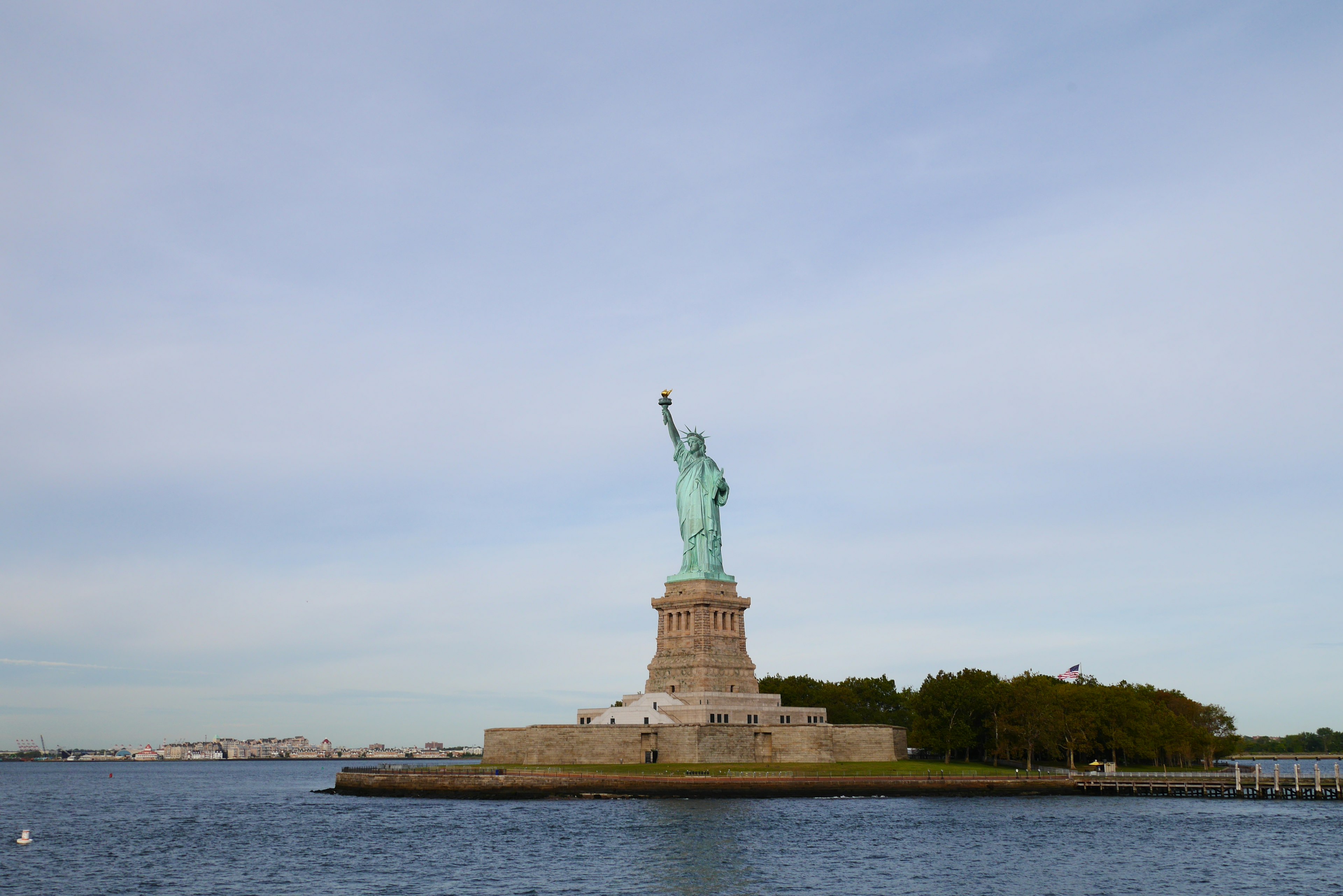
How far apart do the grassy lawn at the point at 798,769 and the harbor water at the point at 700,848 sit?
3.63 m

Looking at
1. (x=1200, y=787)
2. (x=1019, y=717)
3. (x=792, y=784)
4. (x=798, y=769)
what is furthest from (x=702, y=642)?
(x=1200, y=787)

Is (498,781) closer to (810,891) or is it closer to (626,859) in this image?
(626,859)

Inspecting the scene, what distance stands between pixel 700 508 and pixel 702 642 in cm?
1101

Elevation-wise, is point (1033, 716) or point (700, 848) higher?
point (1033, 716)

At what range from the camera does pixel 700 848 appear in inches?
2169

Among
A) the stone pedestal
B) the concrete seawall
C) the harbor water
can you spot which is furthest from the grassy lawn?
the stone pedestal

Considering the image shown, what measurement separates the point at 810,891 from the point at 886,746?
154 ft

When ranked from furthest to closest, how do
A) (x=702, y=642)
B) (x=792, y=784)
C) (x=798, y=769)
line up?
(x=702, y=642) < (x=798, y=769) < (x=792, y=784)

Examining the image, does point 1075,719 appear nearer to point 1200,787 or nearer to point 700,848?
point 1200,787

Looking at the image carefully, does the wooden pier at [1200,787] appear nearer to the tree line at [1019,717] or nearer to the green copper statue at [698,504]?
the tree line at [1019,717]

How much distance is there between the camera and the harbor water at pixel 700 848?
4831 centimetres

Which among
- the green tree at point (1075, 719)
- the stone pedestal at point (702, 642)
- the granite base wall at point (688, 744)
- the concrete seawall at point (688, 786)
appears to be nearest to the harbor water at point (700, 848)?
the concrete seawall at point (688, 786)

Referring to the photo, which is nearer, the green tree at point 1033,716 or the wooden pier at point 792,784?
the wooden pier at point 792,784

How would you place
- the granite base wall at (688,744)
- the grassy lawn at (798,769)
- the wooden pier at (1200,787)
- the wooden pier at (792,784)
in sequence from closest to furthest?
the wooden pier at (792,784)
the grassy lawn at (798,769)
the granite base wall at (688,744)
the wooden pier at (1200,787)
